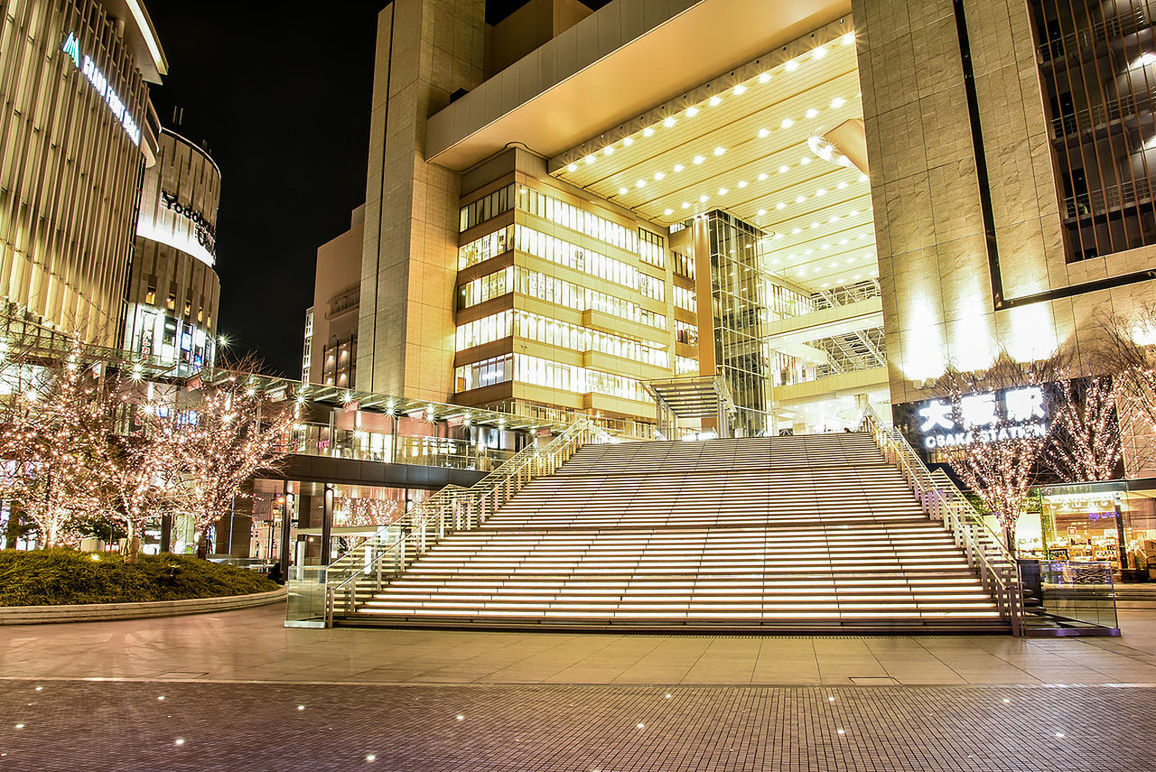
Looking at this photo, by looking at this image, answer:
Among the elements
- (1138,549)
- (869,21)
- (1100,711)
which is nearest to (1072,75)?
(869,21)

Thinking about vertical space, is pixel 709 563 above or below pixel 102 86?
below

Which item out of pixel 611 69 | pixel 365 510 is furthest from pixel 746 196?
pixel 365 510

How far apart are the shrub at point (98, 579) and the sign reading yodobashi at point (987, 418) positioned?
83.7ft

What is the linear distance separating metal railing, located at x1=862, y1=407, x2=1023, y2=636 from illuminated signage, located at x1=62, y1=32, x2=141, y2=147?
161 feet

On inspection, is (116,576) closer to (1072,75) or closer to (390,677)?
(390,677)

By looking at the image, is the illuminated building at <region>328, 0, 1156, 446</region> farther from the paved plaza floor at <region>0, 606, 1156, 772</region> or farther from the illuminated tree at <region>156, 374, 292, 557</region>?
the illuminated tree at <region>156, 374, 292, 557</region>

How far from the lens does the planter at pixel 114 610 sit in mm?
16484

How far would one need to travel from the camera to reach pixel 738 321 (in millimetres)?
61844

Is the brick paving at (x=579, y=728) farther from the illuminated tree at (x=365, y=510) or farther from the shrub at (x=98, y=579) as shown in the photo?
the illuminated tree at (x=365, y=510)

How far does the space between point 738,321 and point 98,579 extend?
5101 centimetres

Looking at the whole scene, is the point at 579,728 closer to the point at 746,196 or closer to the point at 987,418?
the point at 987,418

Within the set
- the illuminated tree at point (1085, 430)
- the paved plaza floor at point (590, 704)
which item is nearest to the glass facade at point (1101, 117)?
the illuminated tree at point (1085, 430)

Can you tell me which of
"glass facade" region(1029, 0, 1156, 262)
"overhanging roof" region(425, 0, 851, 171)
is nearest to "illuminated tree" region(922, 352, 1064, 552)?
"glass facade" region(1029, 0, 1156, 262)

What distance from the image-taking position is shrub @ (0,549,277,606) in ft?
57.6
